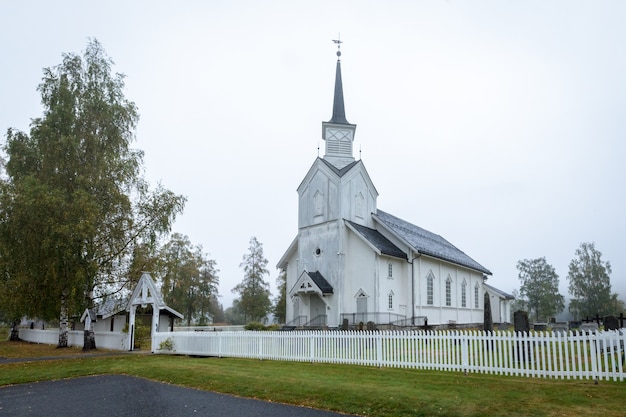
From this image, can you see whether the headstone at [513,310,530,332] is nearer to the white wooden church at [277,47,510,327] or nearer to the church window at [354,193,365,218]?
the white wooden church at [277,47,510,327]

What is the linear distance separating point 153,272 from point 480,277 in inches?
1233

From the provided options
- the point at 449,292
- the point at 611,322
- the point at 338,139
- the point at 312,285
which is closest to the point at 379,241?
the point at 312,285

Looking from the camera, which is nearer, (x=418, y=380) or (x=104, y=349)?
(x=418, y=380)

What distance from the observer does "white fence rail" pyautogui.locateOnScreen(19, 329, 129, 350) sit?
26203mm

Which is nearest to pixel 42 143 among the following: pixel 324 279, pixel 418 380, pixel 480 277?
pixel 324 279

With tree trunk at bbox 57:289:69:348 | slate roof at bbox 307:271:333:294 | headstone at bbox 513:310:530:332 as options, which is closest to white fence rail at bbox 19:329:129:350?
tree trunk at bbox 57:289:69:348

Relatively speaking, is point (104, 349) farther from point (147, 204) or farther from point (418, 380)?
point (418, 380)

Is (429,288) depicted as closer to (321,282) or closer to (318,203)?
(321,282)

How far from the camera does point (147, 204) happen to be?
2678 centimetres

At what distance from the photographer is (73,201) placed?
23984 millimetres

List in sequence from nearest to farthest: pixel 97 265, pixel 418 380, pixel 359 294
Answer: pixel 418 380 → pixel 97 265 → pixel 359 294

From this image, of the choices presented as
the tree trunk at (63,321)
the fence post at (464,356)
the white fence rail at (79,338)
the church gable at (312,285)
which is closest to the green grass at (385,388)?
the fence post at (464,356)

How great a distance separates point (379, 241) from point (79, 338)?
19.5m

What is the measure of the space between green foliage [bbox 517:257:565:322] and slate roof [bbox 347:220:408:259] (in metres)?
54.0
